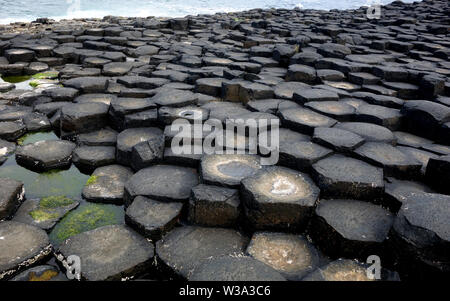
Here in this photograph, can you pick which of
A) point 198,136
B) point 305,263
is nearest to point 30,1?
point 198,136

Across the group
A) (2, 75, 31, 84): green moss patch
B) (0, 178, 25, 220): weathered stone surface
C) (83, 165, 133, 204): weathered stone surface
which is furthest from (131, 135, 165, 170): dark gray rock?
(2, 75, 31, 84): green moss patch

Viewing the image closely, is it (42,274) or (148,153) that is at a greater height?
(148,153)

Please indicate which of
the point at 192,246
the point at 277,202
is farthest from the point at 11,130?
the point at 277,202

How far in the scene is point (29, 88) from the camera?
173 inches

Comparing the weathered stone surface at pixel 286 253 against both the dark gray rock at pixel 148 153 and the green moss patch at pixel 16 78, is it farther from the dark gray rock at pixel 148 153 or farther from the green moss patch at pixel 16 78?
the green moss patch at pixel 16 78

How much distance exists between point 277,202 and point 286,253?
0.29 m

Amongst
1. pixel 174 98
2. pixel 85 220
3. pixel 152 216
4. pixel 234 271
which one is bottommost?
pixel 85 220

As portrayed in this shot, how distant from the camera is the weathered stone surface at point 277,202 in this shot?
1895 millimetres

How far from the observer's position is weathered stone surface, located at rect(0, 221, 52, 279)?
1.69 meters

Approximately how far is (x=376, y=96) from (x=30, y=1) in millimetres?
25973

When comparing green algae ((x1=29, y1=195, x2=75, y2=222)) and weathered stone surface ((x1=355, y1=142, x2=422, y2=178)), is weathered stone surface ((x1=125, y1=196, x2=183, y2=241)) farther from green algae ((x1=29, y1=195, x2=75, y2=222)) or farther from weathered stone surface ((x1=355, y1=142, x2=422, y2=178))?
weathered stone surface ((x1=355, y1=142, x2=422, y2=178))

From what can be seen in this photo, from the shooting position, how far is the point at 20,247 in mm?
1804

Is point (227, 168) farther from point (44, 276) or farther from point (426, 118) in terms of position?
point (426, 118)

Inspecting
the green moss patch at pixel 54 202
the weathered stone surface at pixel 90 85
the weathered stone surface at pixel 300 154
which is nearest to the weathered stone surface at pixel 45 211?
the green moss patch at pixel 54 202
